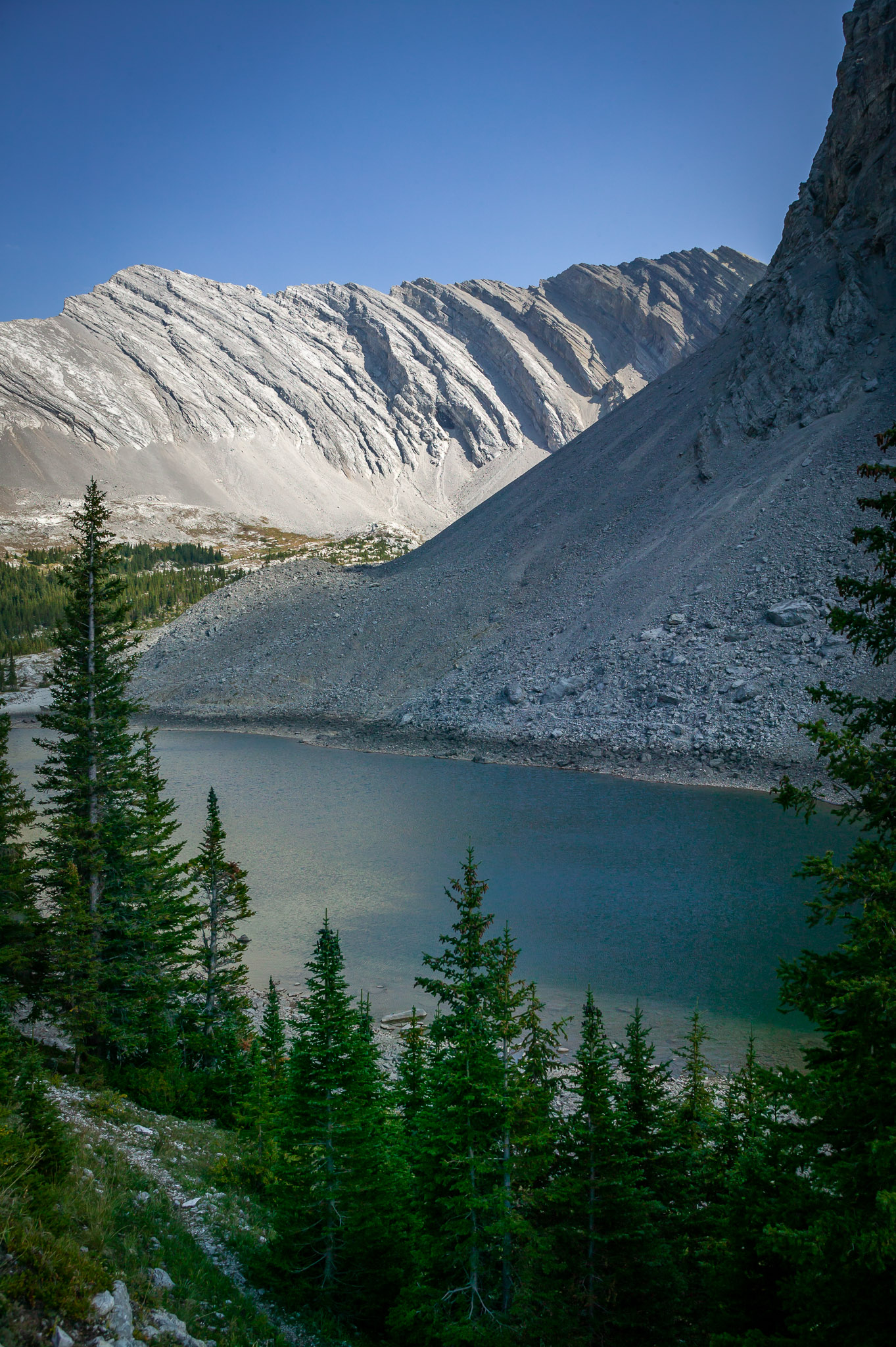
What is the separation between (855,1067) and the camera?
5379mm

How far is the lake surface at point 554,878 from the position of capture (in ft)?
64.1

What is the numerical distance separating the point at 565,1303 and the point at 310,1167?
3169 millimetres

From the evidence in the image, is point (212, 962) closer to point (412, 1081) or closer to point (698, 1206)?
point (412, 1081)

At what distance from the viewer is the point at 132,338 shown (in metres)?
189

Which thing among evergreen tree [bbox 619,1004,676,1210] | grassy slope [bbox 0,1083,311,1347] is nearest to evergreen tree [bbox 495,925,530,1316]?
evergreen tree [bbox 619,1004,676,1210]

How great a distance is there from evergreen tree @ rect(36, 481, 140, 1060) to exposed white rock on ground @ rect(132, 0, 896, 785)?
1146 inches

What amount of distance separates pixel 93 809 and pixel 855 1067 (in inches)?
547

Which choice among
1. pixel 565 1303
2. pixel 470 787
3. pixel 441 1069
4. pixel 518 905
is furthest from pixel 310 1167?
pixel 470 787

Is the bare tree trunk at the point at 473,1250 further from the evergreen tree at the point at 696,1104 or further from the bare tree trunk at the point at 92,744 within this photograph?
the bare tree trunk at the point at 92,744

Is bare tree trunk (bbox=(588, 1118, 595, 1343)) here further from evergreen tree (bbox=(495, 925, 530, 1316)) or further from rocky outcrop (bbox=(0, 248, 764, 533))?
rocky outcrop (bbox=(0, 248, 764, 533))

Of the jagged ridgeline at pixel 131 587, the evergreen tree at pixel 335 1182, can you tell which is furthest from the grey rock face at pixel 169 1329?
the jagged ridgeline at pixel 131 587

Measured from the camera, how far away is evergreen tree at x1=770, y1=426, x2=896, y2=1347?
5012 millimetres

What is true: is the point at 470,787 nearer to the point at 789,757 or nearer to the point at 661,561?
the point at 789,757

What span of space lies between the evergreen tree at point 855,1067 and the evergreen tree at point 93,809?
12.2m
